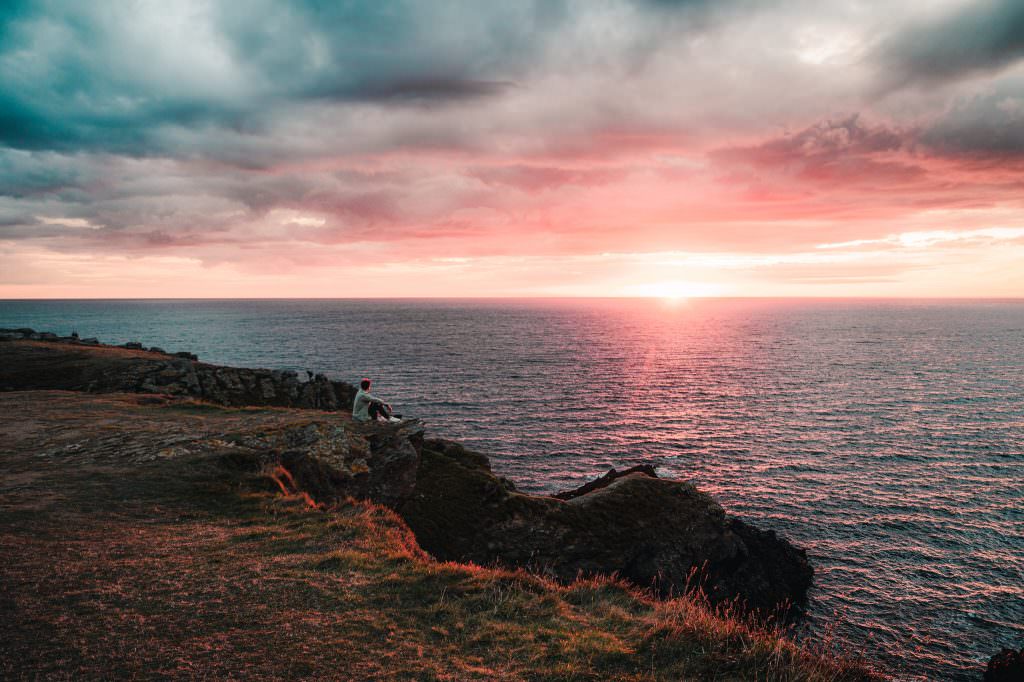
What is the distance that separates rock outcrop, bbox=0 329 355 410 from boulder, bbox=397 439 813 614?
90.5 ft

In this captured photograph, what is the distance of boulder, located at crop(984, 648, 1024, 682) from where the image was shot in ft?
69.5

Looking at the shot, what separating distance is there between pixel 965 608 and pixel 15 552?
144 feet

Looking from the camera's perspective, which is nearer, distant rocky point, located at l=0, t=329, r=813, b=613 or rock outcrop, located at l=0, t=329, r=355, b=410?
distant rocky point, located at l=0, t=329, r=813, b=613

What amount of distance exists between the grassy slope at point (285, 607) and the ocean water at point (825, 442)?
13.1 ft

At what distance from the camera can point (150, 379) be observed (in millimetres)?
42219

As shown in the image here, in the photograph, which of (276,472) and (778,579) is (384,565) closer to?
(276,472)

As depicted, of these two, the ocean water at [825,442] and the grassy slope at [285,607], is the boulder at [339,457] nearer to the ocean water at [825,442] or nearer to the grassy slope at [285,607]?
the grassy slope at [285,607]

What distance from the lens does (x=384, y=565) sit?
12500 mm

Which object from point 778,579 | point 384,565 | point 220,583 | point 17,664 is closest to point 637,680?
point 384,565

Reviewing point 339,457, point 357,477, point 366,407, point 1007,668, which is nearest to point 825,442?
point 1007,668

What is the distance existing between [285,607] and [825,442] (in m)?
61.3

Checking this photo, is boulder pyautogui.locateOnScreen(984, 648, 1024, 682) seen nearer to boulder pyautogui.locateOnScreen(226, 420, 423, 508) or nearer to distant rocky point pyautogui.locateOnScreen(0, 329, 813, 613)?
distant rocky point pyautogui.locateOnScreen(0, 329, 813, 613)

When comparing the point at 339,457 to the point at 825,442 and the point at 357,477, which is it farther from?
the point at 825,442

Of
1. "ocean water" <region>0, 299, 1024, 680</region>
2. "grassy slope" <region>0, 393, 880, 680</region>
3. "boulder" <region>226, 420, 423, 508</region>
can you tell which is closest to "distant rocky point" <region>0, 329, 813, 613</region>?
"boulder" <region>226, 420, 423, 508</region>
